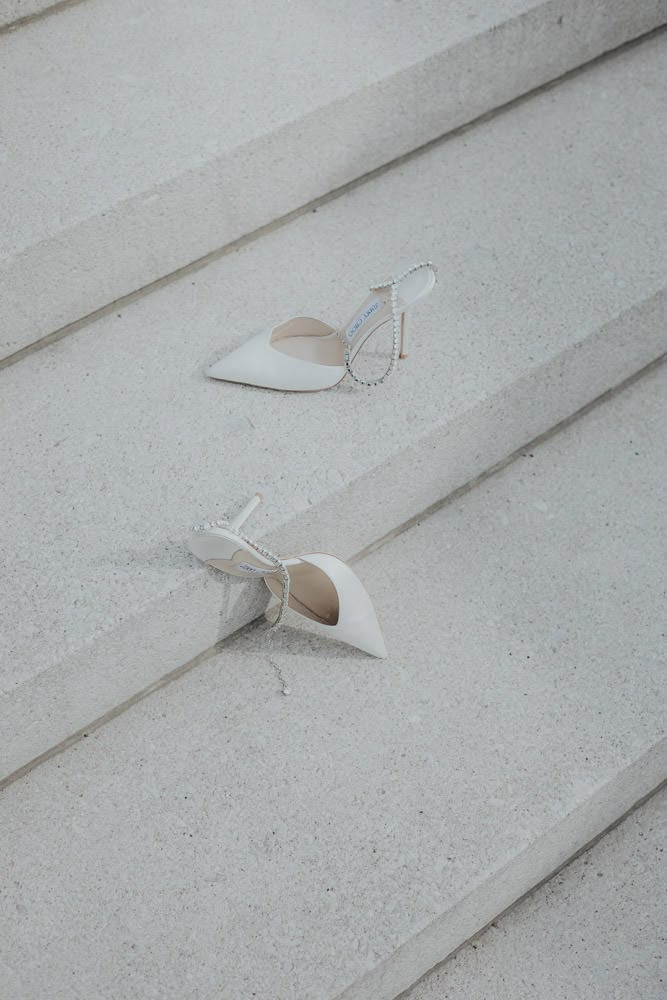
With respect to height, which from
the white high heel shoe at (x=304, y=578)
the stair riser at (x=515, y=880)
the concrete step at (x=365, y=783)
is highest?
the white high heel shoe at (x=304, y=578)

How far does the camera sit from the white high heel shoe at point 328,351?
50.7 inches

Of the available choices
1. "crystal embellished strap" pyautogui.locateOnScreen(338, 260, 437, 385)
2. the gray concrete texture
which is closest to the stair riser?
"crystal embellished strap" pyautogui.locateOnScreen(338, 260, 437, 385)

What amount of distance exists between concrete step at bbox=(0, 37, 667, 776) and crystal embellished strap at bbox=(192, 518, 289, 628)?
25 millimetres

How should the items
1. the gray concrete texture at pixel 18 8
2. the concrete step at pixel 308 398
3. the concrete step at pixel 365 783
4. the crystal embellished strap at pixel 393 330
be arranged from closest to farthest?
the concrete step at pixel 365 783 → the concrete step at pixel 308 398 → the crystal embellished strap at pixel 393 330 → the gray concrete texture at pixel 18 8

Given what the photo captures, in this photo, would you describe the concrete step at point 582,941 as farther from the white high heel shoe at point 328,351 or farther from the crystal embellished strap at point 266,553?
the white high heel shoe at point 328,351

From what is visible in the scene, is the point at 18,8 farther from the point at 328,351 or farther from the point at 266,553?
the point at 266,553

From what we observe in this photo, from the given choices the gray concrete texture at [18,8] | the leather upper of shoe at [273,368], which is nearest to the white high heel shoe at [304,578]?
the leather upper of shoe at [273,368]

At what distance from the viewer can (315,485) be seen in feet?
4.03

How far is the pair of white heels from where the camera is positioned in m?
1.17

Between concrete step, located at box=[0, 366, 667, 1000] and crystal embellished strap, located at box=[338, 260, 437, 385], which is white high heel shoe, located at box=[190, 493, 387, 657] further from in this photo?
crystal embellished strap, located at box=[338, 260, 437, 385]

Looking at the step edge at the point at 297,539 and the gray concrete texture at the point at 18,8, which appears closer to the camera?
the step edge at the point at 297,539

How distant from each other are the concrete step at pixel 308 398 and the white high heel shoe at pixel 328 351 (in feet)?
0.08

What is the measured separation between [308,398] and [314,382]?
0.08ft

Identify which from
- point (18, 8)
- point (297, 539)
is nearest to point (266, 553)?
point (297, 539)
